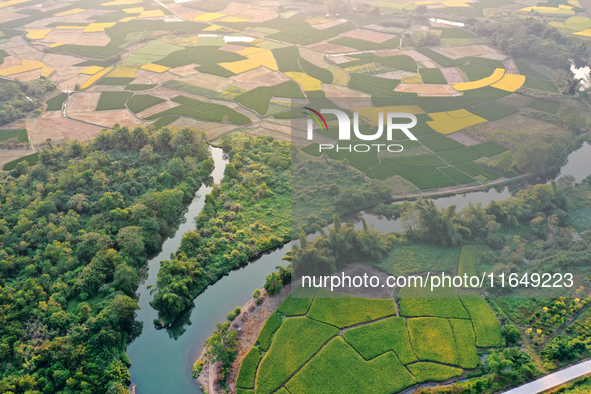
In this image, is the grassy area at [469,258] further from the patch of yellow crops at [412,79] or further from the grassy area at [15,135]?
the grassy area at [15,135]

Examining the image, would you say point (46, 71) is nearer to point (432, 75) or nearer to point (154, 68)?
point (154, 68)

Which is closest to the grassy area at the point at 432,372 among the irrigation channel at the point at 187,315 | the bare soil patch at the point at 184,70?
the irrigation channel at the point at 187,315

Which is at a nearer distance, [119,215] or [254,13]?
[119,215]

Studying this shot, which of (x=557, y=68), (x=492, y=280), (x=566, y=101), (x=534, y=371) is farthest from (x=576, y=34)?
(x=534, y=371)

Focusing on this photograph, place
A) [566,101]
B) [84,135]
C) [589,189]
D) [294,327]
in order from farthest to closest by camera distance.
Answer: [566,101]
[84,135]
[589,189]
[294,327]

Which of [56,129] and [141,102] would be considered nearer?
[56,129]

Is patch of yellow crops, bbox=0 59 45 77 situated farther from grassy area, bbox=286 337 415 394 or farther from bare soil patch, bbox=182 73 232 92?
grassy area, bbox=286 337 415 394

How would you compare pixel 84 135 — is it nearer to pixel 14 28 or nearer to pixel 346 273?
pixel 346 273

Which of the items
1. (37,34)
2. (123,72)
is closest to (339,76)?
(123,72)
